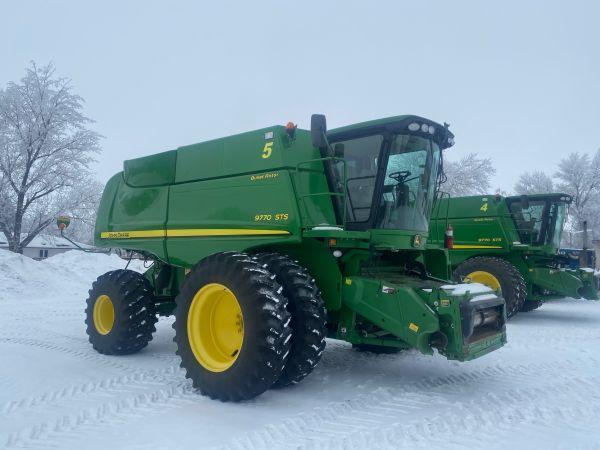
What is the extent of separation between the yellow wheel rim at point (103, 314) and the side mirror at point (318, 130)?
12.0 feet

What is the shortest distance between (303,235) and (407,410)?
184cm

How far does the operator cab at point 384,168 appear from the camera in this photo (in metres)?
5.09

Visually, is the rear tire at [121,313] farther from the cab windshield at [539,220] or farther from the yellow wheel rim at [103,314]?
the cab windshield at [539,220]

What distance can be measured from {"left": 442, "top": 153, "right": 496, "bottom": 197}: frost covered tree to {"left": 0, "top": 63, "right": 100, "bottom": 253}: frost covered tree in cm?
2018

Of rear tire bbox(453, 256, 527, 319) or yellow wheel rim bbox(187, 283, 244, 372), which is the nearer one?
yellow wheel rim bbox(187, 283, 244, 372)

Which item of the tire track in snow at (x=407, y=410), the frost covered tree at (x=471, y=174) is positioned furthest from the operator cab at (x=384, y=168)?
the frost covered tree at (x=471, y=174)

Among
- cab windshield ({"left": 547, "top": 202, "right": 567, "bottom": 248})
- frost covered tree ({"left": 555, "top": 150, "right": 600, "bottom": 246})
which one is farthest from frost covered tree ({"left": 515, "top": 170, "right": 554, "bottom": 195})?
cab windshield ({"left": 547, "top": 202, "right": 567, "bottom": 248})

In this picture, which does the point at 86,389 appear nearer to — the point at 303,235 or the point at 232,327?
the point at 232,327

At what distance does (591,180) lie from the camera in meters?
31.3

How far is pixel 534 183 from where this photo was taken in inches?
1369

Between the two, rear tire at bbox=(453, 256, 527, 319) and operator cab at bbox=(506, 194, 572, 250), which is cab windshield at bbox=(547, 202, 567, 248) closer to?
operator cab at bbox=(506, 194, 572, 250)

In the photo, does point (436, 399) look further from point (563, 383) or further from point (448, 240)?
point (448, 240)

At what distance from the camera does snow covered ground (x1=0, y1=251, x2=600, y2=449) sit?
11.6ft

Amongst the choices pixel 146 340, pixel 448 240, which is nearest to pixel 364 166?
pixel 448 240
